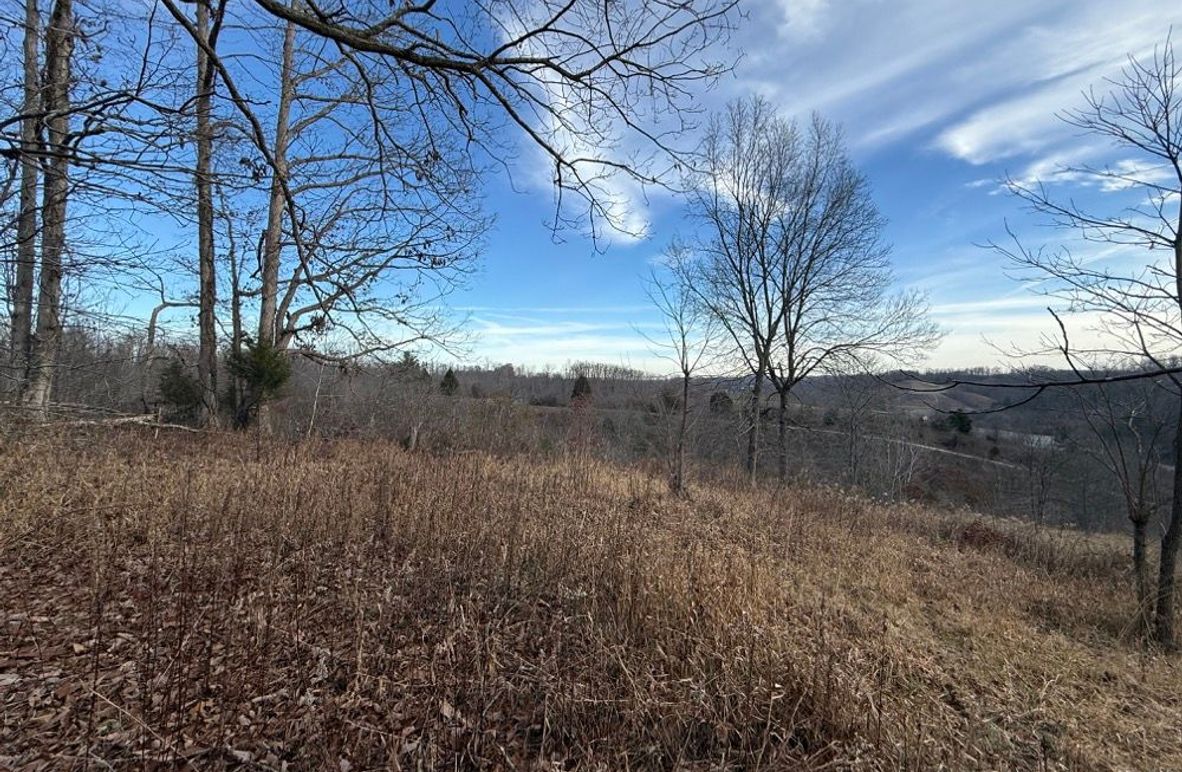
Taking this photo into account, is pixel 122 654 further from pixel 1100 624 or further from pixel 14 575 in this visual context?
pixel 1100 624

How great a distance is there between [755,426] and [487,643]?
13.0m

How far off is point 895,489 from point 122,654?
2474cm

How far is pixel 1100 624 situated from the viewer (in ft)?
18.0

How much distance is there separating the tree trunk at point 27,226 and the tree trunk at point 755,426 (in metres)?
13.2

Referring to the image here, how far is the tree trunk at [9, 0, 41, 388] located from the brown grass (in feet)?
6.82

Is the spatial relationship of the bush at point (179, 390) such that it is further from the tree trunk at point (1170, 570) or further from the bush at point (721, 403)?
the tree trunk at point (1170, 570)

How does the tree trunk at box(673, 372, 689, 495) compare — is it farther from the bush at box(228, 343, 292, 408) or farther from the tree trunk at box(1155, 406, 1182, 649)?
the bush at box(228, 343, 292, 408)

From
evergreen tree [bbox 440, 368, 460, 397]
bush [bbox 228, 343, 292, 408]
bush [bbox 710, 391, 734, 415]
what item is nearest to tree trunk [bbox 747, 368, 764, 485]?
bush [bbox 710, 391, 734, 415]

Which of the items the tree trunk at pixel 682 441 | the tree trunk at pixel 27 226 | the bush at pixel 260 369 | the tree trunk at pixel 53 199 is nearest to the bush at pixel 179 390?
the bush at pixel 260 369

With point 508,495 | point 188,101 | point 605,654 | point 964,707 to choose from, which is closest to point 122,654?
point 605,654

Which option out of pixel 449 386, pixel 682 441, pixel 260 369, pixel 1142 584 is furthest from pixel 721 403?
pixel 260 369

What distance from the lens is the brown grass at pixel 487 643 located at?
7.90ft

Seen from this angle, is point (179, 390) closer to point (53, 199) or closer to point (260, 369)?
point (260, 369)

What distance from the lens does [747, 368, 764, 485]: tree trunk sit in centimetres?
1458
